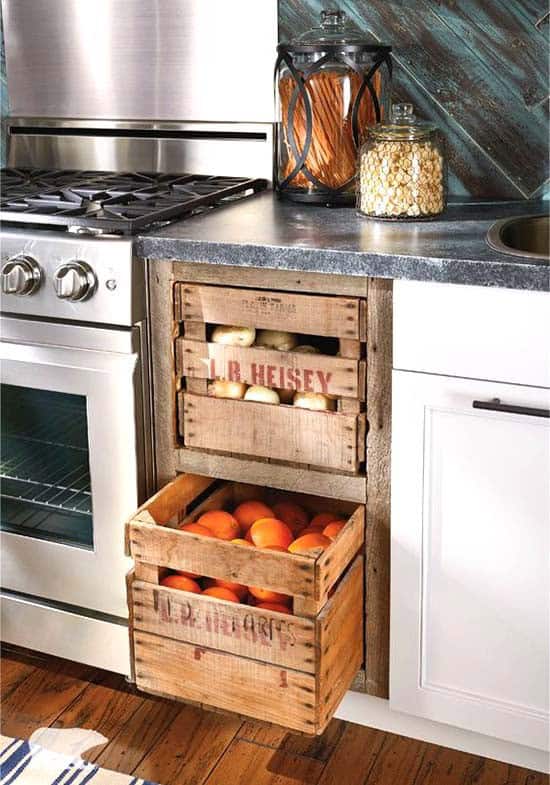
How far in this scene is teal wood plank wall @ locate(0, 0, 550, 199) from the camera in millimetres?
2184

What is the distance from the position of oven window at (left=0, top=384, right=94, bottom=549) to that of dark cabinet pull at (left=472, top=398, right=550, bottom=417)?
2.57 feet

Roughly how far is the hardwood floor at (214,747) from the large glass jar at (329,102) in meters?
1.09

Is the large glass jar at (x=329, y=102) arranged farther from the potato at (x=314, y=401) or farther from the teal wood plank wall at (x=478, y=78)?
the potato at (x=314, y=401)

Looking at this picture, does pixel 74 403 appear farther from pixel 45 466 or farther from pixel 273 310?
pixel 273 310

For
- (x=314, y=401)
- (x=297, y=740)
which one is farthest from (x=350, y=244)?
(x=297, y=740)

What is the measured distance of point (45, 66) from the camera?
2.64m

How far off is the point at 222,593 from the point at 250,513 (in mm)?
223

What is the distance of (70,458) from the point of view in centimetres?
211

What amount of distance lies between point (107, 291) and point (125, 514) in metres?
0.44

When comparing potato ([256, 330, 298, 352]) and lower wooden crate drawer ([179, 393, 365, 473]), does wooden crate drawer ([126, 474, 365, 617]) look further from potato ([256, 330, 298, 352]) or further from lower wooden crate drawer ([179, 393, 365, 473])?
potato ([256, 330, 298, 352])

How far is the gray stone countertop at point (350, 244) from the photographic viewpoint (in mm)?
1685

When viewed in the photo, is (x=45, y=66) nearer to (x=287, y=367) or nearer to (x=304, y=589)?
(x=287, y=367)

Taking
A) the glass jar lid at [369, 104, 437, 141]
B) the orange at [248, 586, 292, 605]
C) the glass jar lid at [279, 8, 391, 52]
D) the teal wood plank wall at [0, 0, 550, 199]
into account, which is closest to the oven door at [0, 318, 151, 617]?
the orange at [248, 586, 292, 605]

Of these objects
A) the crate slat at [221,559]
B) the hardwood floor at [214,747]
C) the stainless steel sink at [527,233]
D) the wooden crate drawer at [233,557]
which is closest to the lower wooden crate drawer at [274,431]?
the wooden crate drawer at [233,557]
